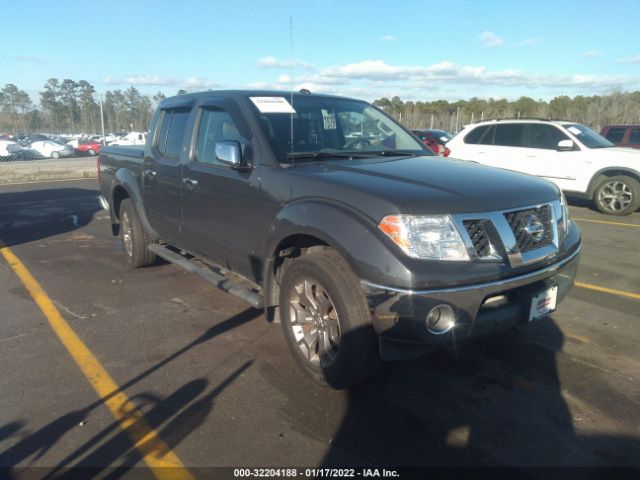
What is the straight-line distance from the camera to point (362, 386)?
10.9 feet

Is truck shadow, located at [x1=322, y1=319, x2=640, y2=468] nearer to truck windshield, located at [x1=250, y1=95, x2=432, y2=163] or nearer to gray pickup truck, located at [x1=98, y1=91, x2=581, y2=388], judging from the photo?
gray pickup truck, located at [x1=98, y1=91, x2=581, y2=388]

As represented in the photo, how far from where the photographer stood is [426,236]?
2768 millimetres


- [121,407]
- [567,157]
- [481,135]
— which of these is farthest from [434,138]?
[121,407]

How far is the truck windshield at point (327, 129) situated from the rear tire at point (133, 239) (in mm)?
2510

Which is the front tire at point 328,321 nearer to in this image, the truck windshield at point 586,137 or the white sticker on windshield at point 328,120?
the white sticker on windshield at point 328,120

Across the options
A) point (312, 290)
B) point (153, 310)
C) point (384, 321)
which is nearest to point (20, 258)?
point (153, 310)

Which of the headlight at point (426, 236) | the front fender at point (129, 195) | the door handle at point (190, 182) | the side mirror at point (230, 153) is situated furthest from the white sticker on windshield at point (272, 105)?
the front fender at point (129, 195)

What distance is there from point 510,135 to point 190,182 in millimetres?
8426

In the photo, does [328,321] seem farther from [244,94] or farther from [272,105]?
[244,94]

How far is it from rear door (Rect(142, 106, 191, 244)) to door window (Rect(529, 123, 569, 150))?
809cm

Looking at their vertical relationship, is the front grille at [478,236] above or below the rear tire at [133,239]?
above

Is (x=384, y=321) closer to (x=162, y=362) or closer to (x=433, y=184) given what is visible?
(x=433, y=184)

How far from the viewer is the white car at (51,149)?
32.6m

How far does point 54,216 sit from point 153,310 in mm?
6321
